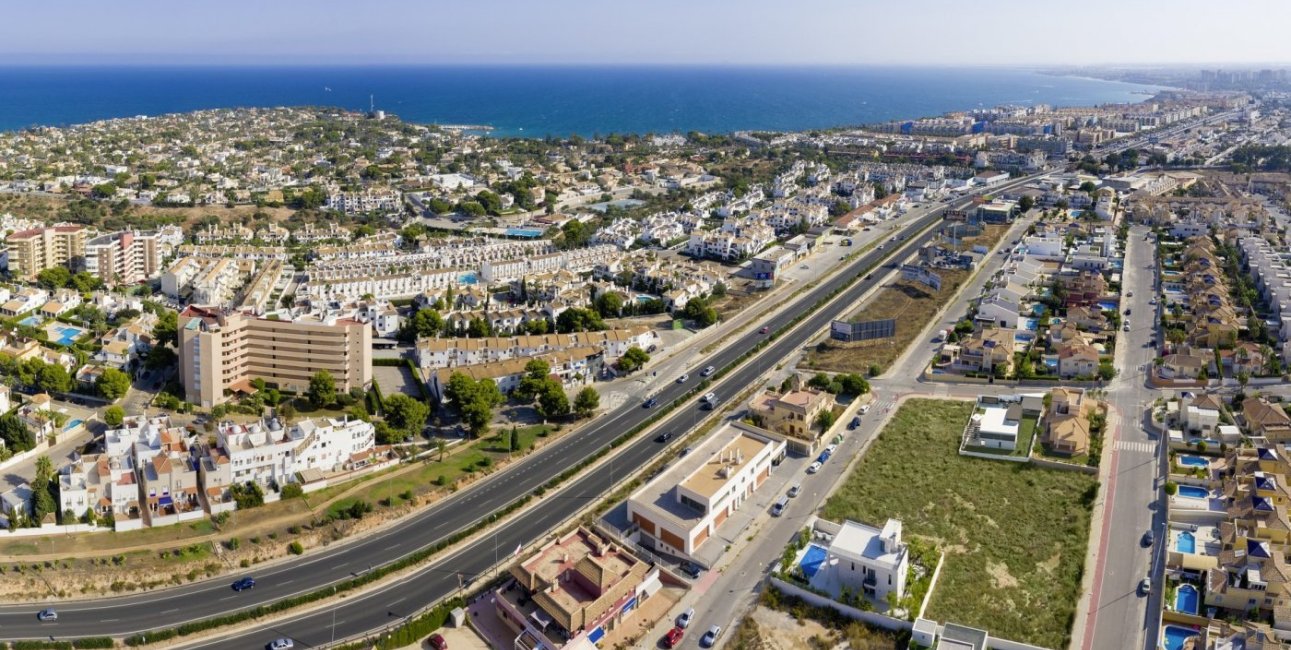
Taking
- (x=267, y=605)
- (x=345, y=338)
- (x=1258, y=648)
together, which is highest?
(x=345, y=338)

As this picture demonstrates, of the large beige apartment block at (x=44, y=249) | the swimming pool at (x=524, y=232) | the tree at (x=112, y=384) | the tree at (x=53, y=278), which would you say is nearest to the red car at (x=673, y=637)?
the tree at (x=112, y=384)

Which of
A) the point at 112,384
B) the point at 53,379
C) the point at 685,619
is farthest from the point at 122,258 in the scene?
the point at 685,619

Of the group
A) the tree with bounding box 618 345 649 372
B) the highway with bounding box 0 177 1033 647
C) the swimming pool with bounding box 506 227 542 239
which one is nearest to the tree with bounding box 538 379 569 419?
the highway with bounding box 0 177 1033 647

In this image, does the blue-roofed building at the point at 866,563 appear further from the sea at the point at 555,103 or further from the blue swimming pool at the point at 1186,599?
the sea at the point at 555,103

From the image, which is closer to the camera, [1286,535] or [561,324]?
[1286,535]

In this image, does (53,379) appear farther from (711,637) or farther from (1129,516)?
(1129,516)

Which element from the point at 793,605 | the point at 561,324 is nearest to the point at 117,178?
the point at 561,324

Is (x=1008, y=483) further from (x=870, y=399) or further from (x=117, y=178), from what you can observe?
(x=117, y=178)
